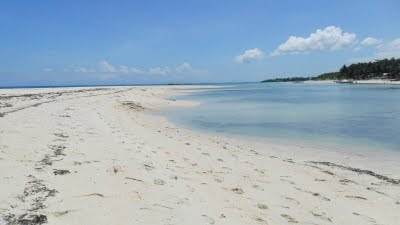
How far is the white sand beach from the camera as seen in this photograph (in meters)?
5.34

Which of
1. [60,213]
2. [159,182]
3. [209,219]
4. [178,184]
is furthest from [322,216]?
[60,213]

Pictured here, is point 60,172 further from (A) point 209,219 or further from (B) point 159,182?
(A) point 209,219

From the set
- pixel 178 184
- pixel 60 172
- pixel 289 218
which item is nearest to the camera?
pixel 289 218

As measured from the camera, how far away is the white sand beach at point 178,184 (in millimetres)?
5344

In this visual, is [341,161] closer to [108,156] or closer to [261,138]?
[261,138]

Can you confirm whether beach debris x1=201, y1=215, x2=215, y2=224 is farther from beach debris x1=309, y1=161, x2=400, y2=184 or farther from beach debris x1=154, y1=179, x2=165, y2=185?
beach debris x1=309, y1=161, x2=400, y2=184

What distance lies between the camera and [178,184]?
6992 mm

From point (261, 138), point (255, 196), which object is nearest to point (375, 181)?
point (255, 196)

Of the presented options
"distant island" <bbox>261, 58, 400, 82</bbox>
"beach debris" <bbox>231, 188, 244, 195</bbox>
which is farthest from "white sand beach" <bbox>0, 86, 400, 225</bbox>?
"distant island" <bbox>261, 58, 400, 82</bbox>

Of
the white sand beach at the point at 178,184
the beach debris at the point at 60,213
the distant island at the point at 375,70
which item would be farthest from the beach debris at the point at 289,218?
the distant island at the point at 375,70

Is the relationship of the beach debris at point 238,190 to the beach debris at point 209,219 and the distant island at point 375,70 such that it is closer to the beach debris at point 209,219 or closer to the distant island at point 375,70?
the beach debris at point 209,219

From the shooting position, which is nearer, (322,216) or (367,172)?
(322,216)

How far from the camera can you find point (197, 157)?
10352 millimetres

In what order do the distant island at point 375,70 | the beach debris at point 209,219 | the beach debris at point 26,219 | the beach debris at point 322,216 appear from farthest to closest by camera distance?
the distant island at point 375,70, the beach debris at point 322,216, the beach debris at point 209,219, the beach debris at point 26,219
